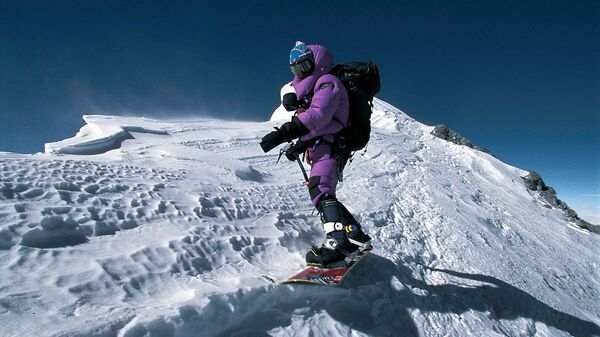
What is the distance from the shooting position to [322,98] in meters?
3.71

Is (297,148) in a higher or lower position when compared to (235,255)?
higher

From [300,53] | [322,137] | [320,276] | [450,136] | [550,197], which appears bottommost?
[320,276]

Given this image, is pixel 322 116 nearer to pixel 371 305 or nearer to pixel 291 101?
pixel 291 101

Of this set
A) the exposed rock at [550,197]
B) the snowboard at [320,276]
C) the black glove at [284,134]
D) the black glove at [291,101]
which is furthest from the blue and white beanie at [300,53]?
the exposed rock at [550,197]

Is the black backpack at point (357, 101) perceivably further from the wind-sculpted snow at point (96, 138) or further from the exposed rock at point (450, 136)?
the exposed rock at point (450, 136)

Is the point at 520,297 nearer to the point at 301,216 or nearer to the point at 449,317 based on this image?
the point at 449,317

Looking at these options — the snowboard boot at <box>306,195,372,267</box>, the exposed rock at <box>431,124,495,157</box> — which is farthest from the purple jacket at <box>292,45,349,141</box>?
the exposed rock at <box>431,124,495,157</box>

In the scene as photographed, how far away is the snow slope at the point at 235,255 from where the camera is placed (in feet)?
8.20

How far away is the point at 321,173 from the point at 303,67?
1369mm

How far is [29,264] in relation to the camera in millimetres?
2566

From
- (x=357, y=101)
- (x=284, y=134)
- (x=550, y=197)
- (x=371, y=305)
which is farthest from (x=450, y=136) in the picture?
(x=284, y=134)

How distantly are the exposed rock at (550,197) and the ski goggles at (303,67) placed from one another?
11408mm

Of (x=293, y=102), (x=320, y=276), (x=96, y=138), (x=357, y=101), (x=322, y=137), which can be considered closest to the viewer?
(x=320, y=276)

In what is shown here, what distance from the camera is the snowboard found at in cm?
326
